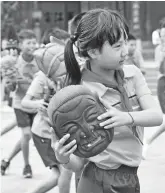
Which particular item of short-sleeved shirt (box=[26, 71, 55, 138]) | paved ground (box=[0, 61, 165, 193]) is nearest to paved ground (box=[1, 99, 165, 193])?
paved ground (box=[0, 61, 165, 193])

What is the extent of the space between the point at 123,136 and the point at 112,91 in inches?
8.4

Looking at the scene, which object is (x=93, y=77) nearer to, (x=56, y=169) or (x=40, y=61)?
(x=40, y=61)

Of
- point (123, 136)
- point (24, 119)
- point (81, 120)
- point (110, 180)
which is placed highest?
point (81, 120)

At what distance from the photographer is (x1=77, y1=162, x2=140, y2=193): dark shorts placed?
279 centimetres

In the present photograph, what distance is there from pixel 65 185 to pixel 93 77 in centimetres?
176

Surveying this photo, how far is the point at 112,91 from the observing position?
9.04 ft

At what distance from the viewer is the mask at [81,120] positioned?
94.4 inches

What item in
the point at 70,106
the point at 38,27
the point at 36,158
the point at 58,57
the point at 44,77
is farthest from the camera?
the point at 38,27

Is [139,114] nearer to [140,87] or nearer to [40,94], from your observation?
[140,87]

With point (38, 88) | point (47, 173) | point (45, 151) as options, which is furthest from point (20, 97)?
point (38, 88)

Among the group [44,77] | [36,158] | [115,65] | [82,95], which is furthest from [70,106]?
[36,158]

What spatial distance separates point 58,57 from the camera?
4.28 metres

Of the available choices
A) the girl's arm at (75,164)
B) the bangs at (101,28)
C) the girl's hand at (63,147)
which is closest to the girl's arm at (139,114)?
the girl's hand at (63,147)

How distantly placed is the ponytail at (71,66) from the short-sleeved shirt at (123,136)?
4cm
